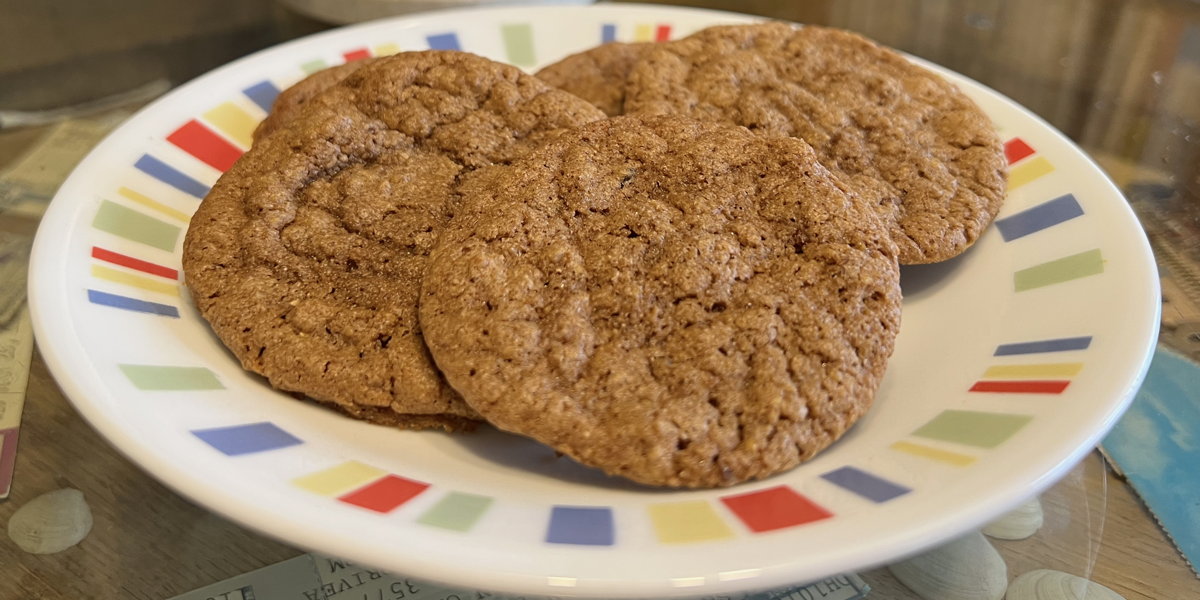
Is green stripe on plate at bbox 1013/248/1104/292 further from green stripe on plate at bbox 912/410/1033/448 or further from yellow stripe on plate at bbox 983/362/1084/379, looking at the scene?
green stripe on plate at bbox 912/410/1033/448

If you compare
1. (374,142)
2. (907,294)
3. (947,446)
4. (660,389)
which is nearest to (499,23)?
(374,142)

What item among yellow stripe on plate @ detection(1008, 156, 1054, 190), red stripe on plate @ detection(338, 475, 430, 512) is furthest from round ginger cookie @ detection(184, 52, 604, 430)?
yellow stripe on plate @ detection(1008, 156, 1054, 190)

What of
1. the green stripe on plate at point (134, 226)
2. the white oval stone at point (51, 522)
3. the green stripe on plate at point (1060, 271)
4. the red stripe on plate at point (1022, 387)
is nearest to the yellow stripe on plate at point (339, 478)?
the white oval stone at point (51, 522)

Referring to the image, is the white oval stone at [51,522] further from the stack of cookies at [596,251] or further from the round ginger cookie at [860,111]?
the round ginger cookie at [860,111]

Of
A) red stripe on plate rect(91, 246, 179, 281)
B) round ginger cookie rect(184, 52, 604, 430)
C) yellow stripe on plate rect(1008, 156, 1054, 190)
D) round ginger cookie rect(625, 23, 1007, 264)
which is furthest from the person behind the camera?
yellow stripe on plate rect(1008, 156, 1054, 190)

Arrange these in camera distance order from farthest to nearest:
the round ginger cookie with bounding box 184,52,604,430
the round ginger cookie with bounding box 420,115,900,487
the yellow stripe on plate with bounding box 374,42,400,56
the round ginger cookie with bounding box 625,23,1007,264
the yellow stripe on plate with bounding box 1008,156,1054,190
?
the yellow stripe on plate with bounding box 374,42,400,56 → the yellow stripe on plate with bounding box 1008,156,1054,190 → the round ginger cookie with bounding box 625,23,1007,264 → the round ginger cookie with bounding box 184,52,604,430 → the round ginger cookie with bounding box 420,115,900,487

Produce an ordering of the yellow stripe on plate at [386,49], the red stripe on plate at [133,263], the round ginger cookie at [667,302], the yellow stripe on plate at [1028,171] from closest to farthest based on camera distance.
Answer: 1. the round ginger cookie at [667,302]
2. the red stripe on plate at [133,263]
3. the yellow stripe on plate at [1028,171]
4. the yellow stripe on plate at [386,49]
